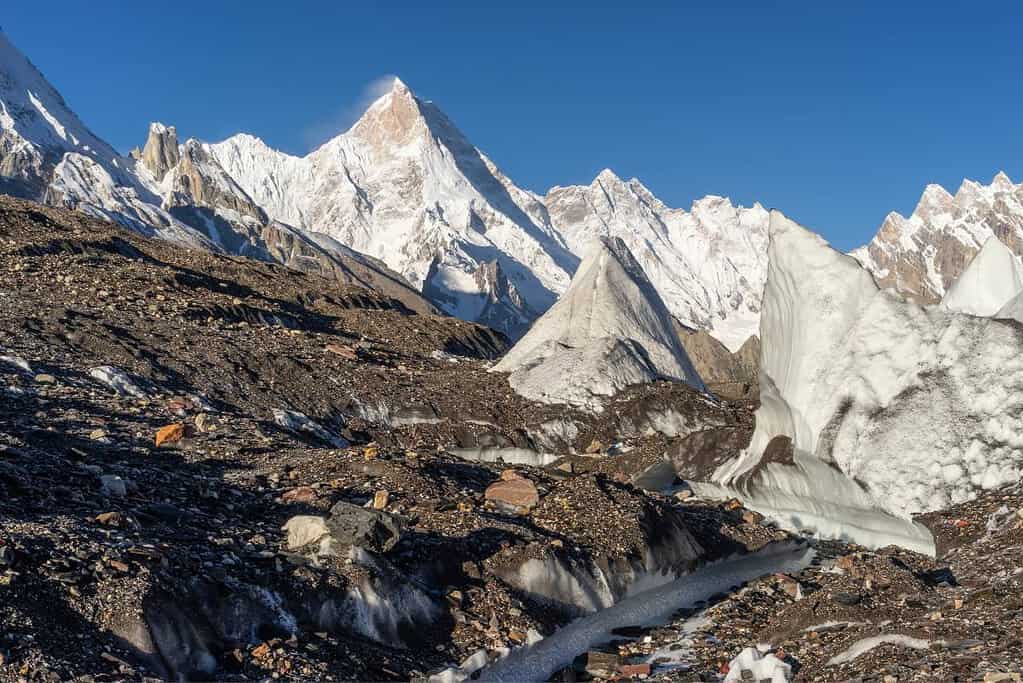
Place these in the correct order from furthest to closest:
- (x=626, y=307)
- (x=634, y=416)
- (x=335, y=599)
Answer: (x=626, y=307) → (x=634, y=416) → (x=335, y=599)

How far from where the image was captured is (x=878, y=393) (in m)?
21.5

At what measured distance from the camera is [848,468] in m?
21.3

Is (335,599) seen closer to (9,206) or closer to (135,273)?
(135,273)

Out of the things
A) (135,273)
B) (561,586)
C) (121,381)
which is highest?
(135,273)

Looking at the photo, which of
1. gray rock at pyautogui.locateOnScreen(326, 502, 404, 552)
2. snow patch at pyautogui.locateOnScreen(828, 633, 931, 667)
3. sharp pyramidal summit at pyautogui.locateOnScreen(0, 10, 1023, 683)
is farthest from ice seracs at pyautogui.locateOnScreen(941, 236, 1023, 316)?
gray rock at pyautogui.locateOnScreen(326, 502, 404, 552)

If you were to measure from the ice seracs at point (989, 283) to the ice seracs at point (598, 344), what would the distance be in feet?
33.6

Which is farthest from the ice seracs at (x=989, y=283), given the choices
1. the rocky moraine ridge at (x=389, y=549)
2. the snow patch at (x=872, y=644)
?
the snow patch at (x=872, y=644)

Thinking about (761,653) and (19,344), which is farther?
(19,344)

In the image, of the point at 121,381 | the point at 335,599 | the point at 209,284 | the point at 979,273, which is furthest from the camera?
the point at 209,284

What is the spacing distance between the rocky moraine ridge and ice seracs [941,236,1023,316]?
740 cm

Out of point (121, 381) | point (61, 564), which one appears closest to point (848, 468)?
point (61, 564)

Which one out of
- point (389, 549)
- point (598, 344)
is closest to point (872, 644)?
point (389, 549)

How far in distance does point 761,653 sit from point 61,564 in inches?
351

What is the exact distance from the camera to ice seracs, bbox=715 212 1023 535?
20016mm
